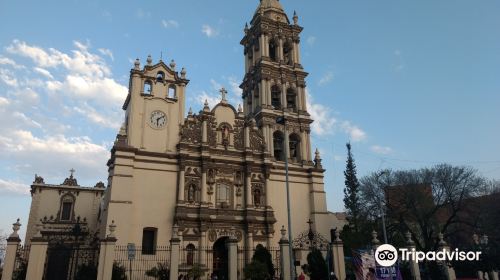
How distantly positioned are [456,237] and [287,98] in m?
21.0

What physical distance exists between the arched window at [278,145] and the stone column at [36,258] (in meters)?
21.1

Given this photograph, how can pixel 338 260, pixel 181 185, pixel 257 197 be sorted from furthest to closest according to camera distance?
pixel 257 197 → pixel 181 185 → pixel 338 260

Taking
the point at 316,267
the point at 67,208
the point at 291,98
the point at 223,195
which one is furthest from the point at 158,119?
the point at 316,267

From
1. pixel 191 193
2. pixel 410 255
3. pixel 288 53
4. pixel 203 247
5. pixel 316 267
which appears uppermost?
pixel 288 53

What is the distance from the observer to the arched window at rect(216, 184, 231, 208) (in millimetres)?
30938

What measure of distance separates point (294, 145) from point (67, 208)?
2262 cm

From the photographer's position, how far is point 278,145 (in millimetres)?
36906

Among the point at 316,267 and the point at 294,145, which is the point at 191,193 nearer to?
the point at 316,267

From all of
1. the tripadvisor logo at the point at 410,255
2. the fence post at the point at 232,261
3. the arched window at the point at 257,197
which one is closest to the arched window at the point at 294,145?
the arched window at the point at 257,197

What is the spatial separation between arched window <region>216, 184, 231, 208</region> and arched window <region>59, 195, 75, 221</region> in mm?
16188

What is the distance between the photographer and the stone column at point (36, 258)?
758 inches

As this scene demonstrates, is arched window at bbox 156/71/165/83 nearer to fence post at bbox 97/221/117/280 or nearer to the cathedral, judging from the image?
the cathedral

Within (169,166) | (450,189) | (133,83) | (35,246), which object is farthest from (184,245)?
(450,189)

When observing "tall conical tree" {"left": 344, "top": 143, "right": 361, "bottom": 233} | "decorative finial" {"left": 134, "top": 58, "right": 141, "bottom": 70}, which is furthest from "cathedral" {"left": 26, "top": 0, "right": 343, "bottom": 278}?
"tall conical tree" {"left": 344, "top": 143, "right": 361, "bottom": 233}
